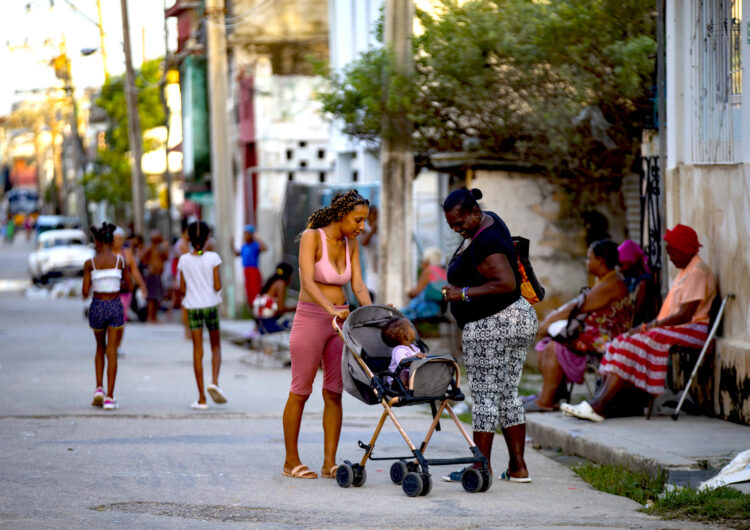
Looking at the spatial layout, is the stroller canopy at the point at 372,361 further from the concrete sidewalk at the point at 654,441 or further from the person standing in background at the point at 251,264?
the person standing in background at the point at 251,264

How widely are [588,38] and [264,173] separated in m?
18.4

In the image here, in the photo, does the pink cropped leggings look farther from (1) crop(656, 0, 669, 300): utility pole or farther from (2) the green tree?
(2) the green tree

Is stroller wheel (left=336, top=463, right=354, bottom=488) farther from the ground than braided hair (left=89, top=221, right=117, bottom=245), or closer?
closer

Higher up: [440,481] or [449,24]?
[449,24]

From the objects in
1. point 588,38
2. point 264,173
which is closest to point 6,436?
point 588,38

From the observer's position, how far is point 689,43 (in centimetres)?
1091

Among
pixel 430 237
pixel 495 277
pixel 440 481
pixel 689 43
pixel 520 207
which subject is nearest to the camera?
pixel 495 277

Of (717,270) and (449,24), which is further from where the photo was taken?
(449,24)

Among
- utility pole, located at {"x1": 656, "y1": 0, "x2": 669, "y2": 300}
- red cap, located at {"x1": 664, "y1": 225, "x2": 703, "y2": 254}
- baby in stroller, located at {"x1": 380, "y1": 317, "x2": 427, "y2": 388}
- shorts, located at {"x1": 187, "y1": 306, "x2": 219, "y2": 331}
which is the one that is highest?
utility pole, located at {"x1": 656, "y1": 0, "x2": 669, "y2": 300}

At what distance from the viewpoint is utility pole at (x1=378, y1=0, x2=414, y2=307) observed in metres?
→ 15.6

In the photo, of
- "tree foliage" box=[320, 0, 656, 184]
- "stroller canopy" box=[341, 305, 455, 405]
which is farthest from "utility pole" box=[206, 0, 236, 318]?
"stroller canopy" box=[341, 305, 455, 405]

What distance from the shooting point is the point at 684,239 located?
1006 centimetres

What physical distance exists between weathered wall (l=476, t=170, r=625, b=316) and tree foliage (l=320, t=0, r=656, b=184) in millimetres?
336

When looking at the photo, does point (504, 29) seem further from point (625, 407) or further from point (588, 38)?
point (625, 407)
